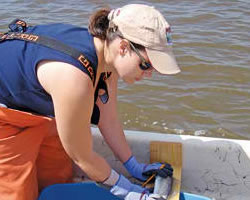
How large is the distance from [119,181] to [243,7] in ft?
13.1

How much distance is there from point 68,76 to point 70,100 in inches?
3.5

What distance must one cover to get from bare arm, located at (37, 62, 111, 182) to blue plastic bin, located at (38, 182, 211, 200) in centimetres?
42

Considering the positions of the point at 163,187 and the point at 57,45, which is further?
the point at 163,187

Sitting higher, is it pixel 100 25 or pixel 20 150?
pixel 100 25

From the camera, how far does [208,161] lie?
2.39 m

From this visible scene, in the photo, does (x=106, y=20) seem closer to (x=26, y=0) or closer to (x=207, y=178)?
(x=207, y=178)

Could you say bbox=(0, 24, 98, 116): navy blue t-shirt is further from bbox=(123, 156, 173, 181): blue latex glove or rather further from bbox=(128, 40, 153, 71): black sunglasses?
bbox=(123, 156, 173, 181): blue latex glove

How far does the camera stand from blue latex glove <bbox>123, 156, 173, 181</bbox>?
2.27m

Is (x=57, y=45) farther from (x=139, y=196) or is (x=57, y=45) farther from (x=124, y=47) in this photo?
(x=139, y=196)

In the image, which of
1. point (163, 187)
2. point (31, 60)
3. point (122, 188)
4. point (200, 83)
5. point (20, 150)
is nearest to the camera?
point (31, 60)

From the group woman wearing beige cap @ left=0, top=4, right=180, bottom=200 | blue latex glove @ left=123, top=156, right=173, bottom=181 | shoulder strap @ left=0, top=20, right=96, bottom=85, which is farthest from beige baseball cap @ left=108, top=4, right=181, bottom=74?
blue latex glove @ left=123, top=156, right=173, bottom=181

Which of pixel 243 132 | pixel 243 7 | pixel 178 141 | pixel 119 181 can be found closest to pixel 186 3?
pixel 243 7

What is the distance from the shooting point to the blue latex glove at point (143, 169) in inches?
89.3

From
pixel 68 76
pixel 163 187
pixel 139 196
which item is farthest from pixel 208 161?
pixel 68 76
